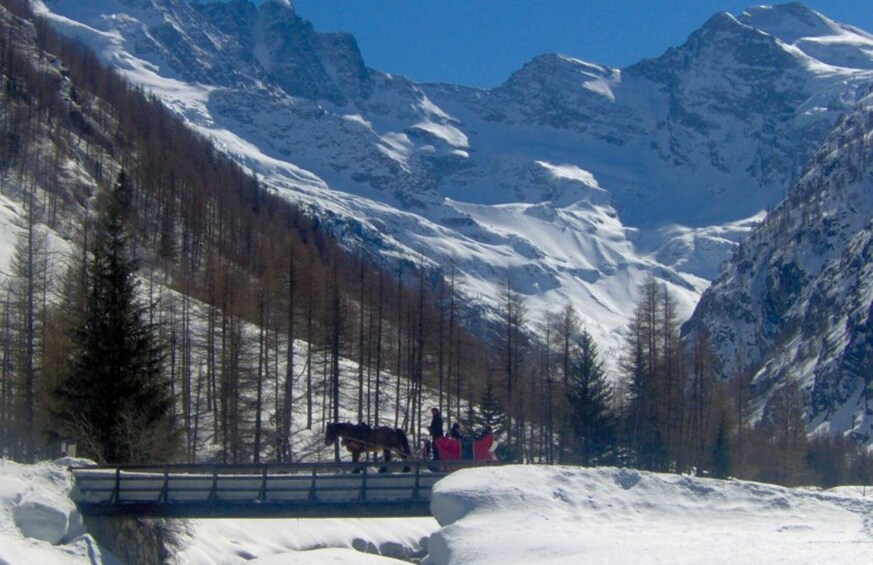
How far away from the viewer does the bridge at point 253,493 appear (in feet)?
116

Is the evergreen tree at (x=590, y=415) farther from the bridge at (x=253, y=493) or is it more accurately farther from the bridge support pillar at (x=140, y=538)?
the bridge support pillar at (x=140, y=538)

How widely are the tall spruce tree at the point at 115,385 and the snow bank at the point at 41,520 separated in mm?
8564

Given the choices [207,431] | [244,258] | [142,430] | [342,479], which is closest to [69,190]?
[244,258]

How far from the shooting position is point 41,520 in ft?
104

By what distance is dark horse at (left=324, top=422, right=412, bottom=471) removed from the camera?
49406 millimetres

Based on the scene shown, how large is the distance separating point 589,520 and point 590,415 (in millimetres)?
38044

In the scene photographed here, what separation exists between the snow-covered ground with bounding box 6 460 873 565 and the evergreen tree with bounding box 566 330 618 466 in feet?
114

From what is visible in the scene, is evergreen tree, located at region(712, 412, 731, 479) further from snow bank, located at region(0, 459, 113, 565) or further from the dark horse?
snow bank, located at region(0, 459, 113, 565)

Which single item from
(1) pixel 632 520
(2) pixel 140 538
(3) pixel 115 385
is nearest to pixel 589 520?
(1) pixel 632 520

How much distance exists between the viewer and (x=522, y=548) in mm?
28281

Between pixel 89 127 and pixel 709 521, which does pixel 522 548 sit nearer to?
pixel 709 521

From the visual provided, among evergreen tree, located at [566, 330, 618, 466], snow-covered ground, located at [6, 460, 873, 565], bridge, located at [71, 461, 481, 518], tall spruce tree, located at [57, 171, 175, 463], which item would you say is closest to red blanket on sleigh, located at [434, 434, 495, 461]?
bridge, located at [71, 461, 481, 518]

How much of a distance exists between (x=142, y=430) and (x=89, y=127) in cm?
11366

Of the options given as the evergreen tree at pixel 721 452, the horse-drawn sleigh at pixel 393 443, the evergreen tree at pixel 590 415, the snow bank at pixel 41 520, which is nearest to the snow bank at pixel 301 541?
the horse-drawn sleigh at pixel 393 443
